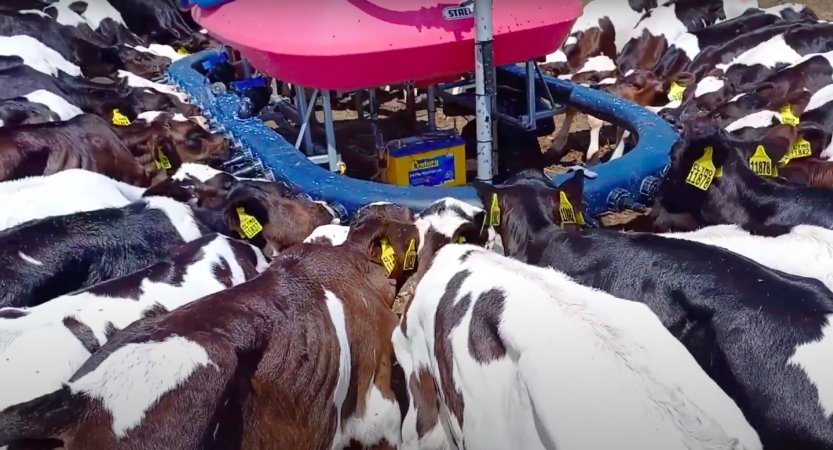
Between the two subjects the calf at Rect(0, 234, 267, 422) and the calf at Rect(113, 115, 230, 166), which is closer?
the calf at Rect(0, 234, 267, 422)

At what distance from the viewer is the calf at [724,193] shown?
4812mm

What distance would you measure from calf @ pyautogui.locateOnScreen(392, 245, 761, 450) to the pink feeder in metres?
2.29

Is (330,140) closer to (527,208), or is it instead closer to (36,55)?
(527,208)

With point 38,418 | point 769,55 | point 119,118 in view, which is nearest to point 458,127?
point 769,55

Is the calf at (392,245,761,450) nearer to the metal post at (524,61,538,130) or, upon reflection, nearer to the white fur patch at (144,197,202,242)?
the white fur patch at (144,197,202,242)

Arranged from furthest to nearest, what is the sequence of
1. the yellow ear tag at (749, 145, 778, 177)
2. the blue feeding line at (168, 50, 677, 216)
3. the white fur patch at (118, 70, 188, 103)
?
1. the white fur patch at (118, 70, 188, 103)
2. the yellow ear tag at (749, 145, 778, 177)
3. the blue feeding line at (168, 50, 677, 216)

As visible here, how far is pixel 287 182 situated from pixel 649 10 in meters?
8.95

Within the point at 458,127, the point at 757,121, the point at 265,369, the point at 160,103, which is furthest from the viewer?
the point at 458,127

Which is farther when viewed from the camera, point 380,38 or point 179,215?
point 380,38

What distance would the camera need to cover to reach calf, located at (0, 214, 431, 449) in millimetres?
2859

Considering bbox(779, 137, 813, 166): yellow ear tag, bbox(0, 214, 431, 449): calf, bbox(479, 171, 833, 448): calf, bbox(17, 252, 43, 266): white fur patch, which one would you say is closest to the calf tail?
bbox(0, 214, 431, 449): calf

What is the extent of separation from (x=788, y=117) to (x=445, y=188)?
3.22 meters

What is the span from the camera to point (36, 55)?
9.69m

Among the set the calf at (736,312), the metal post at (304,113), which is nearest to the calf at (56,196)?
the metal post at (304,113)
